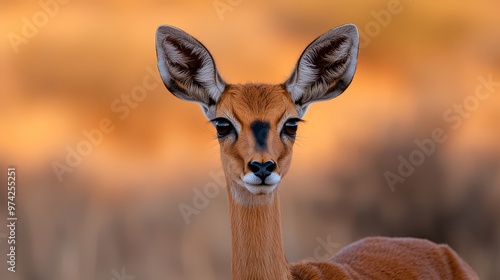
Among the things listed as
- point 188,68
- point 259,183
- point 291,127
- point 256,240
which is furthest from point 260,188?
point 188,68

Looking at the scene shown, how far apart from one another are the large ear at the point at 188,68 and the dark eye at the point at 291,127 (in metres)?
0.57

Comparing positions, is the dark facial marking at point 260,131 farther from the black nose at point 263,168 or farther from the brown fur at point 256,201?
the black nose at point 263,168

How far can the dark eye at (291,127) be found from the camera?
6520 mm

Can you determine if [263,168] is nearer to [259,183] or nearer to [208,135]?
[259,183]

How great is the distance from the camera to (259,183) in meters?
6.08

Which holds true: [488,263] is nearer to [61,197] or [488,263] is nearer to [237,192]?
[61,197]

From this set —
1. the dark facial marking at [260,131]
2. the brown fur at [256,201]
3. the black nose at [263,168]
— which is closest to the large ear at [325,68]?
the brown fur at [256,201]

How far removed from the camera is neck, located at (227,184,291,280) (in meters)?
6.44

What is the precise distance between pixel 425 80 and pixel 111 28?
4.50 meters

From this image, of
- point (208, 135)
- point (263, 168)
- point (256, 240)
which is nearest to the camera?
point (263, 168)

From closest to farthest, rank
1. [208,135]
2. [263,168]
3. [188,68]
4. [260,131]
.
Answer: [263,168] → [260,131] → [188,68] → [208,135]

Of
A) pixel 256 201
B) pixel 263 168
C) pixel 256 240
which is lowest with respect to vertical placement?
pixel 256 240

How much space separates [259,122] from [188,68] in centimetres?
79

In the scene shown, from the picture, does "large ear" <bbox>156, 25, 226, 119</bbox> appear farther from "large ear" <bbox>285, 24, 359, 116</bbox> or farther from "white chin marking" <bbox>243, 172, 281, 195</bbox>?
"white chin marking" <bbox>243, 172, 281, 195</bbox>
